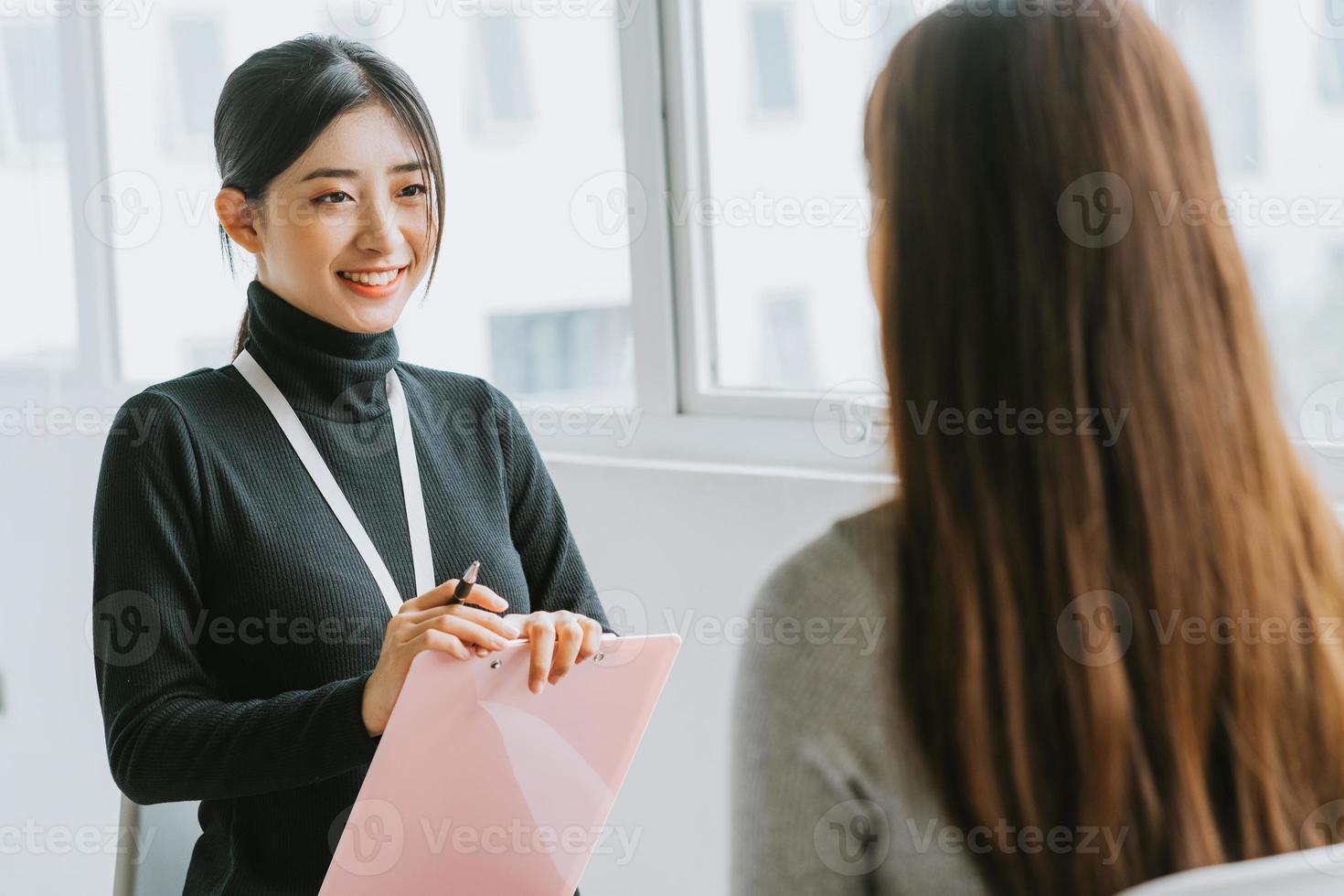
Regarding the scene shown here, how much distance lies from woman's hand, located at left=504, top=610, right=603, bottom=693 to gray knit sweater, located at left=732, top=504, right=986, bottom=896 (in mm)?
413

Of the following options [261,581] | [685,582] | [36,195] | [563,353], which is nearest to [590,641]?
[261,581]

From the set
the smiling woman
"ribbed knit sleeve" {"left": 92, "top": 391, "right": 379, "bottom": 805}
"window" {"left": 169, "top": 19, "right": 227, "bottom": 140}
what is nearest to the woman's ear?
the smiling woman

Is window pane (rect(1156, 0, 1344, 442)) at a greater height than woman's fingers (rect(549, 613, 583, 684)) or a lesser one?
greater

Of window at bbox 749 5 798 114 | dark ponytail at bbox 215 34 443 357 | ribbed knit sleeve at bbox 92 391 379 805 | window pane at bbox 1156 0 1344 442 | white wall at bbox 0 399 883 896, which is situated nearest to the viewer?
ribbed knit sleeve at bbox 92 391 379 805

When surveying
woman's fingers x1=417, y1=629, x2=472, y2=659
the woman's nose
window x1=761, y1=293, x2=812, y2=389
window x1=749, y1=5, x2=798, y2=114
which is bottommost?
woman's fingers x1=417, y1=629, x2=472, y2=659

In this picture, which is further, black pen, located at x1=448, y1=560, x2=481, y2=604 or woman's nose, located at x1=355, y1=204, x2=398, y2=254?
woman's nose, located at x1=355, y1=204, x2=398, y2=254

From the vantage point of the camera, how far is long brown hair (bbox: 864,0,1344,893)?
2.49ft

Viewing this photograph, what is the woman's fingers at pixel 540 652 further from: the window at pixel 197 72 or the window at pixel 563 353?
the window at pixel 197 72

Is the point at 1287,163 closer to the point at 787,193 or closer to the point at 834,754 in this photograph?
the point at 787,193

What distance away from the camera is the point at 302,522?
139 cm

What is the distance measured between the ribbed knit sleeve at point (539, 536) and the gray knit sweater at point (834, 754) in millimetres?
806

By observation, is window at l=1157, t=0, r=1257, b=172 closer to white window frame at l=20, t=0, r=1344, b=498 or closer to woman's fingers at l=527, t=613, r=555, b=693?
white window frame at l=20, t=0, r=1344, b=498

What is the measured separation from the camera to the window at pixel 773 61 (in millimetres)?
2170

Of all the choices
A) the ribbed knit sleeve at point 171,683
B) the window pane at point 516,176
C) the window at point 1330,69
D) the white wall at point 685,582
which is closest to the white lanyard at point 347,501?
the ribbed knit sleeve at point 171,683
